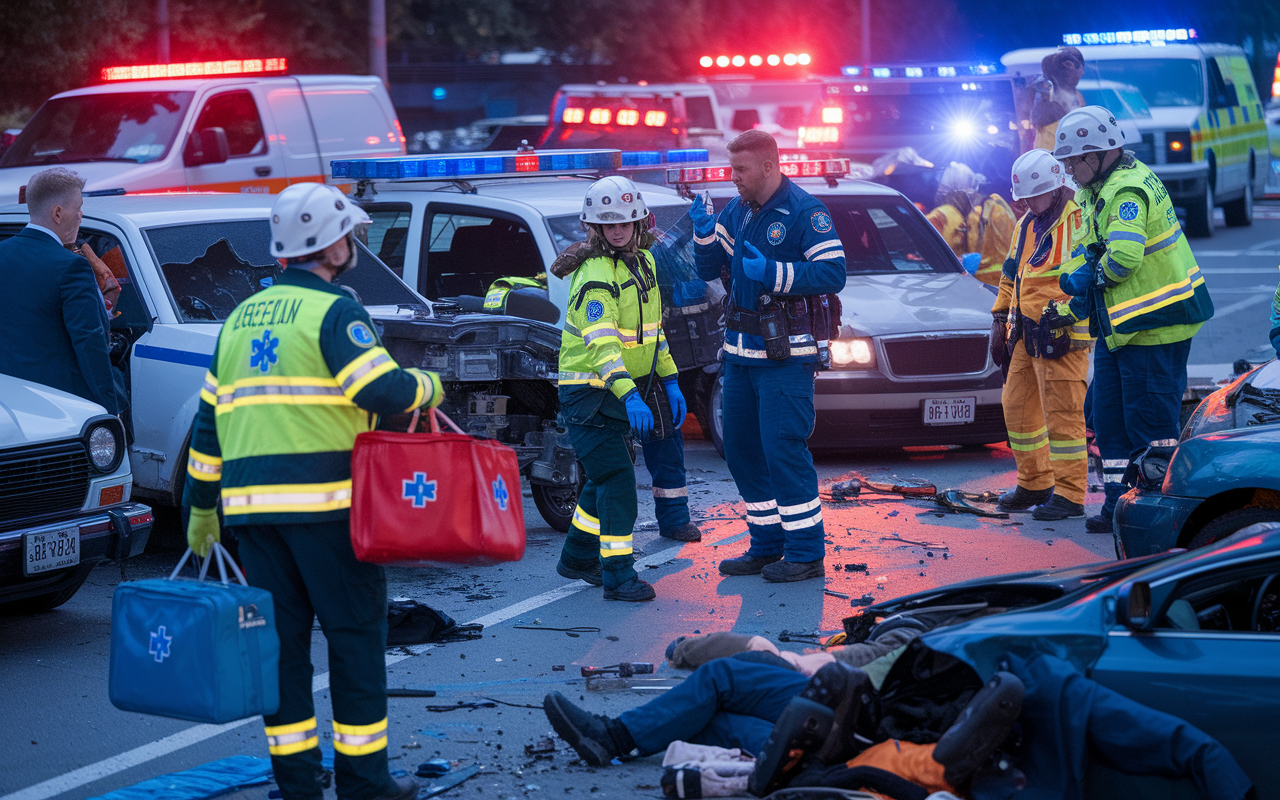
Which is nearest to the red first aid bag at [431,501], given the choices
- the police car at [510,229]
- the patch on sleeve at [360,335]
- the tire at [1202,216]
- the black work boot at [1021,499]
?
the patch on sleeve at [360,335]

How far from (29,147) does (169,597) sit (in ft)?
32.6

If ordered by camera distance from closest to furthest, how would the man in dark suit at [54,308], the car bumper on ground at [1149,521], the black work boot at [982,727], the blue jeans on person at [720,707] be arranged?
the black work boot at [982,727] → the blue jeans on person at [720,707] → the car bumper on ground at [1149,521] → the man in dark suit at [54,308]

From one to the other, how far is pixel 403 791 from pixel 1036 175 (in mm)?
5091

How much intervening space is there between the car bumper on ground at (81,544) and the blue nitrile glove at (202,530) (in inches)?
73.3

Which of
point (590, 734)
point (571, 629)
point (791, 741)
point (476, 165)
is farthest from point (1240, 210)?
point (791, 741)

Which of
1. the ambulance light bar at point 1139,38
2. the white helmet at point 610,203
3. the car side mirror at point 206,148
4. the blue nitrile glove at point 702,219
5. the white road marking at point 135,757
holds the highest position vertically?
the ambulance light bar at point 1139,38

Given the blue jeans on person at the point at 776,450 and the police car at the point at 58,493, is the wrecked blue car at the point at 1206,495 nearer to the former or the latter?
the blue jeans on person at the point at 776,450

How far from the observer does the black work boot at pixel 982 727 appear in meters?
3.78

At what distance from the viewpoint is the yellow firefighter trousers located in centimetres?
812

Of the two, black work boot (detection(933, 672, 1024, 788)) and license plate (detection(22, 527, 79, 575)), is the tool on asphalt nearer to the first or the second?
license plate (detection(22, 527, 79, 575))

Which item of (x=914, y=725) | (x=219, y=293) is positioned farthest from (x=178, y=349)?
(x=914, y=725)

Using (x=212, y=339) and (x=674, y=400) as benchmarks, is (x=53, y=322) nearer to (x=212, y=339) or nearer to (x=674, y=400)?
(x=212, y=339)

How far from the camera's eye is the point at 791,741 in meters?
4.09

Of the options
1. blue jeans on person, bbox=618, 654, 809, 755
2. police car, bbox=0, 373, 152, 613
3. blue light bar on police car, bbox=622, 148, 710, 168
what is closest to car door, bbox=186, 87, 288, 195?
blue light bar on police car, bbox=622, 148, 710, 168
